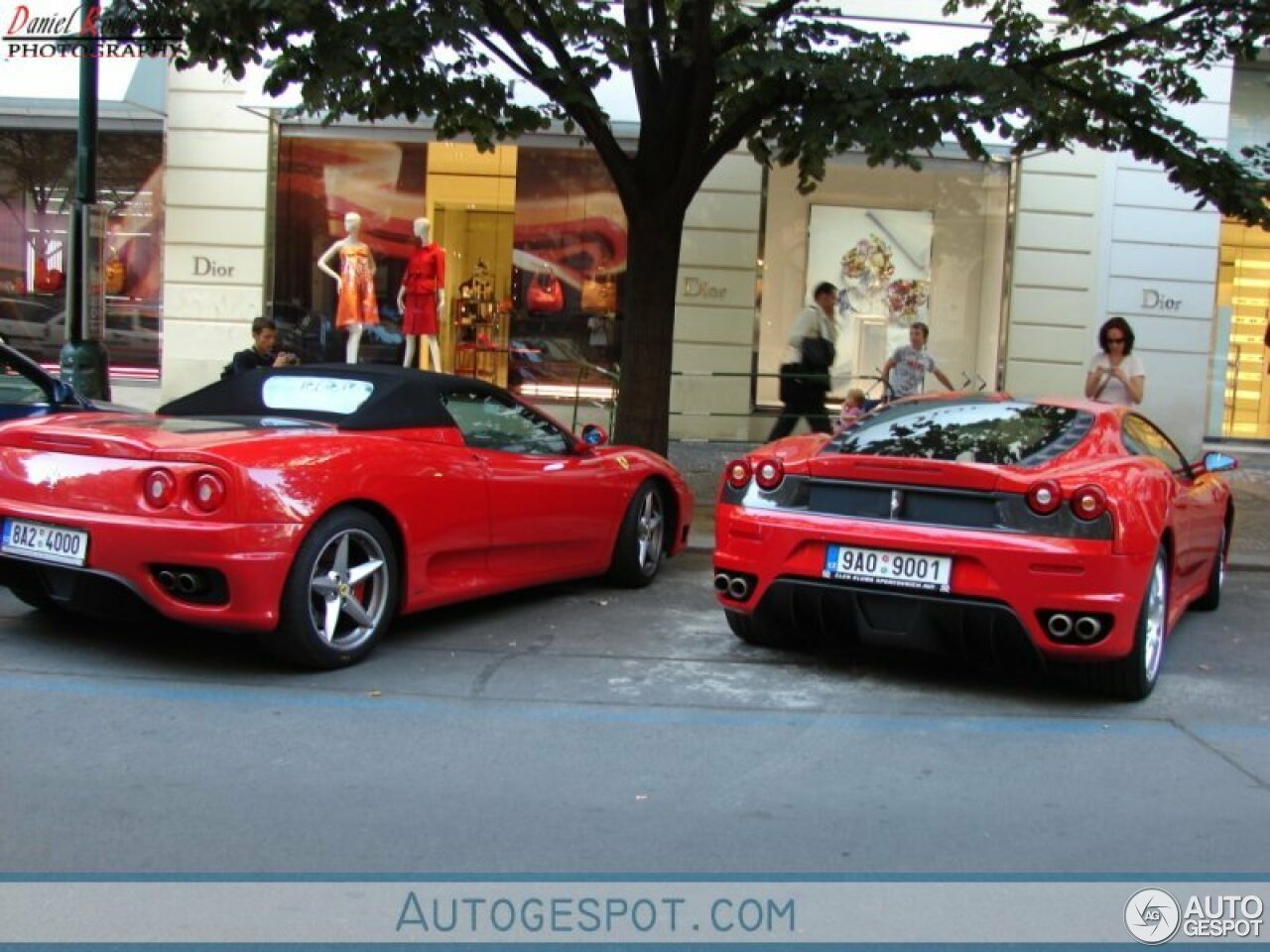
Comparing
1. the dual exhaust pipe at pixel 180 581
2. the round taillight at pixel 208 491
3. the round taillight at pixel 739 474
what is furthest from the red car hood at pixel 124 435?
the round taillight at pixel 739 474

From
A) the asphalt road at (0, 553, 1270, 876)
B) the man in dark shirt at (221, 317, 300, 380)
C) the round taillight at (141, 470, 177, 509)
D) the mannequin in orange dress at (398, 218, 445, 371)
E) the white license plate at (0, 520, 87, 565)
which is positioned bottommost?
the asphalt road at (0, 553, 1270, 876)

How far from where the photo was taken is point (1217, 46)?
10047 millimetres

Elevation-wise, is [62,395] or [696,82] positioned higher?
[696,82]

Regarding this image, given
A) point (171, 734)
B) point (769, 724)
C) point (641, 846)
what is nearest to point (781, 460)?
point (769, 724)

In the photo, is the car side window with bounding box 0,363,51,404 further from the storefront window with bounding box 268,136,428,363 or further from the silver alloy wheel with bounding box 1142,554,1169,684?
the storefront window with bounding box 268,136,428,363

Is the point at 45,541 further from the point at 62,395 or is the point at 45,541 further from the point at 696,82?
the point at 696,82

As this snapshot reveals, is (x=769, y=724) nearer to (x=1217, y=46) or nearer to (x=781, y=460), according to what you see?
(x=781, y=460)

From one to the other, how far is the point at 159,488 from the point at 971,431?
359cm

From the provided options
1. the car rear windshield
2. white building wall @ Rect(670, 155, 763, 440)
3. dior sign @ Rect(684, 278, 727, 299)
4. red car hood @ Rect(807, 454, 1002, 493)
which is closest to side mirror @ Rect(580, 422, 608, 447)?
the car rear windshield

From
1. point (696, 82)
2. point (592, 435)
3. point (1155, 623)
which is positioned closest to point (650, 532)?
point (592, 435)

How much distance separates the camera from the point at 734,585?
5.69 metres

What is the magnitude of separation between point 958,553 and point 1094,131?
5.48m

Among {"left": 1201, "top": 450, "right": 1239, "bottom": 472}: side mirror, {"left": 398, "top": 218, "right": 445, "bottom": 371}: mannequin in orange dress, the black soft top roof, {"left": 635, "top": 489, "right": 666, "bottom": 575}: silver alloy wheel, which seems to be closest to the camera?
the black soft top roof

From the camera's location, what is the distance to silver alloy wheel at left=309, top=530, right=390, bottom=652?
5281 mm
